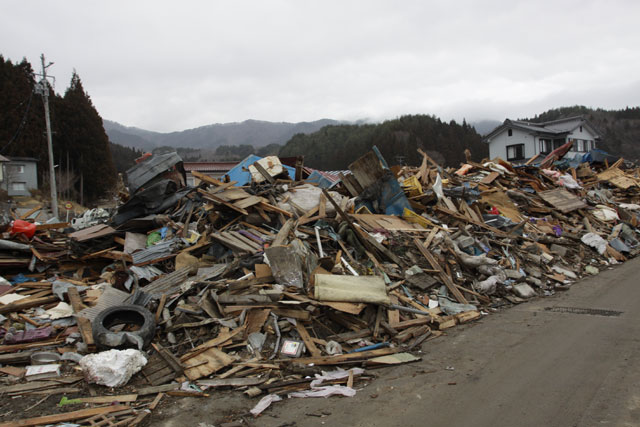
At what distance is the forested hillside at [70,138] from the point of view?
3666 centimetres

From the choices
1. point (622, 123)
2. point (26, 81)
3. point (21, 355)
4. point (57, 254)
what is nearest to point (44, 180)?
point (26, 81)

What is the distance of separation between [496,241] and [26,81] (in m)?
44.5

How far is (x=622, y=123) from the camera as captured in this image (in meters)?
70.9

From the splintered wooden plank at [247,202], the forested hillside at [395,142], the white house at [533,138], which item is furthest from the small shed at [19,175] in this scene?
the white house at [533,138]

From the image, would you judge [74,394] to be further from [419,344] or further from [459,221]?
[459,221]

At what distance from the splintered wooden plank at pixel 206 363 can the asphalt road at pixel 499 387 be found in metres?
0.53

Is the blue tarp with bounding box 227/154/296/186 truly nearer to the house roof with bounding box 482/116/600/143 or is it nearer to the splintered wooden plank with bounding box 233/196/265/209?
the splintered wooden plank with bounding box 233/196/265/209

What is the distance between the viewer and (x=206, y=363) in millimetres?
4879

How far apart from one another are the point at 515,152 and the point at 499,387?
40.6 meters

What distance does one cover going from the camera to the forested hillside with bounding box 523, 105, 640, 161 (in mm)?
59544

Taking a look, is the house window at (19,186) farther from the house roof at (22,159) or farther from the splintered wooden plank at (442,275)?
the splintered wooden plank at (442,275)

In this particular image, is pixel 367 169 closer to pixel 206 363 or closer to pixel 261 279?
pixel 261 279

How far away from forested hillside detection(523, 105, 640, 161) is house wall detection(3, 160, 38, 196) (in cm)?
6840

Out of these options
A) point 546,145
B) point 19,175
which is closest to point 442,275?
point 546,145
